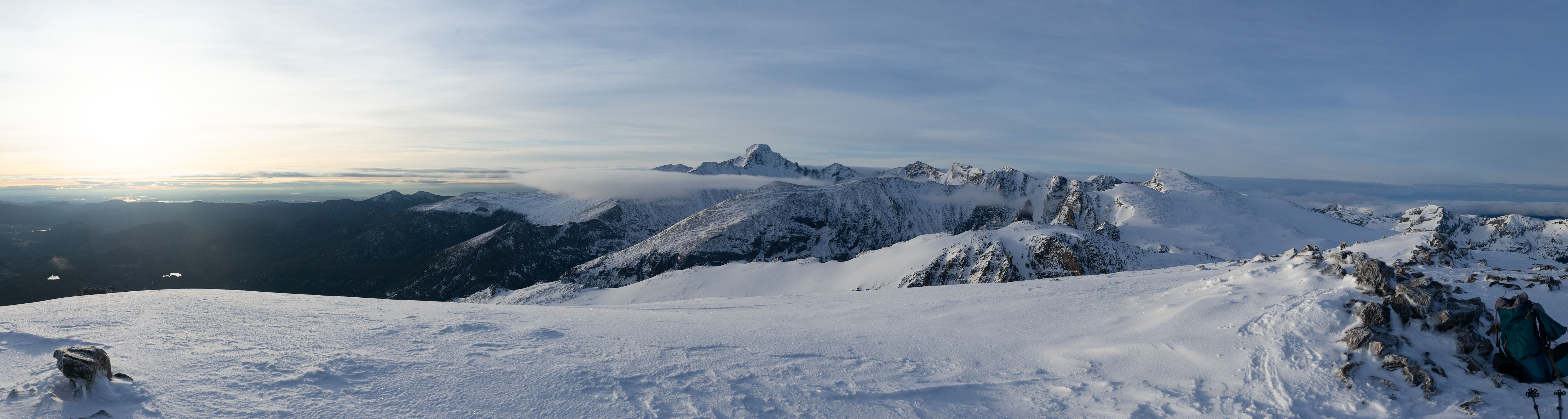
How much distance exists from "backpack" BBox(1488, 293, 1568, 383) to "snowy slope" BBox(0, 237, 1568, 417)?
0.46 m

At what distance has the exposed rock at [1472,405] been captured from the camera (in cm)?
815

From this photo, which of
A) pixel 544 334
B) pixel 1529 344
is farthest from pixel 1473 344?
pixel 544 334

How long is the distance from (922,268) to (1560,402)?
84.4m

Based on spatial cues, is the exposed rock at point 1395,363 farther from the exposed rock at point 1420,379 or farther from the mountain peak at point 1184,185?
the mountain peak at point 1184,185

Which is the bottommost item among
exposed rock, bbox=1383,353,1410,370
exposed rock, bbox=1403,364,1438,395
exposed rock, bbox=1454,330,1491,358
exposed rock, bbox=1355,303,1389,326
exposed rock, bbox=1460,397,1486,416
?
exposed rock, bbox=1460,397,1486,416

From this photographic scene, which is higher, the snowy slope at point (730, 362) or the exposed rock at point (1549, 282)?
the exposed rock at point (1549, 282)

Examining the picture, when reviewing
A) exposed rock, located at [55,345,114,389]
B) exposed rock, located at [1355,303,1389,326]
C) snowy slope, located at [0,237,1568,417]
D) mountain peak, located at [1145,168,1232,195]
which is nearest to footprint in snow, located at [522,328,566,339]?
snowy slope, located at [0,237,1568,417]

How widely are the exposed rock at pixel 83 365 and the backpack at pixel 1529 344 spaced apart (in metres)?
18.9

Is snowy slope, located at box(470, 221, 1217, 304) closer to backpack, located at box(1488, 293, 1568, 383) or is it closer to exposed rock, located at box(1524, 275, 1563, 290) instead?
exposed rock, located at box(1524, 275, 1563, 290)

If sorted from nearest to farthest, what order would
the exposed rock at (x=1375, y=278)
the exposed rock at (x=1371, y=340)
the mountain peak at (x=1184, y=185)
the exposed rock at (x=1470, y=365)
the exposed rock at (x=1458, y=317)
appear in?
the exposed rock at (x=1470, y=365) → the exposed rock at (x=1371, y=340) → the exposed rock at (x=1458, y=317) → the exposed rock at (x=1375, y=278) → the mountain peak at (x=1184, y=185)

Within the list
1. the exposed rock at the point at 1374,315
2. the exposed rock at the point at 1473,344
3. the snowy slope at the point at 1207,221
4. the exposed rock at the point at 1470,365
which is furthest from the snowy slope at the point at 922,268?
the exposed rock at the point at 1470,365

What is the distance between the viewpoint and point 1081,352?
11086mm

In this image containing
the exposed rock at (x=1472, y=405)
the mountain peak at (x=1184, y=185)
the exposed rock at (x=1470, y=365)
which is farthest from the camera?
the mountain peak at (x=1184, y=185)

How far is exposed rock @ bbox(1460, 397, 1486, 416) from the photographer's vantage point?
8.15m
